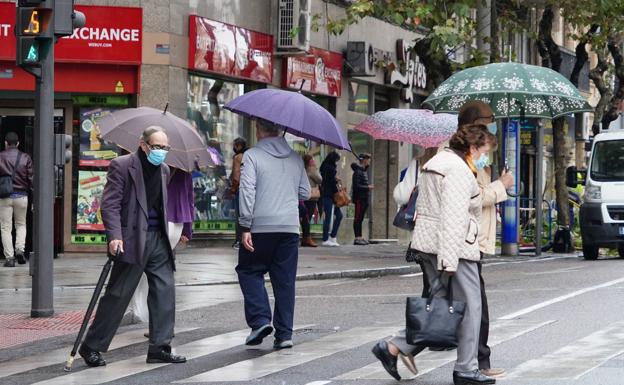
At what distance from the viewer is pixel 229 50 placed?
2550 cm

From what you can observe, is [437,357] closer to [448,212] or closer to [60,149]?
[448,212]

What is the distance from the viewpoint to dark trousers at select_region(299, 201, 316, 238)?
27203mm

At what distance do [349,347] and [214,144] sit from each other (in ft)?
48.9

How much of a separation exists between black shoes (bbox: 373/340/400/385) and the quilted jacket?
695 millimetres

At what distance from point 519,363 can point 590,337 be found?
5.26ft

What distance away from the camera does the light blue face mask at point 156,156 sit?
1077cm

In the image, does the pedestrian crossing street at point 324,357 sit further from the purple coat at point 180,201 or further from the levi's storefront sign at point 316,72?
the levi's storefront sign at point 316,72

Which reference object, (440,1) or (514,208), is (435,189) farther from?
(514,208)

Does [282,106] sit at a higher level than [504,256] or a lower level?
higher

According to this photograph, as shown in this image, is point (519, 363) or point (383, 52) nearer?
point (519, 363)

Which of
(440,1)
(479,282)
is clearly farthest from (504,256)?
(479,282)

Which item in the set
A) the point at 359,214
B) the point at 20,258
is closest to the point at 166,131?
the point at 20,258

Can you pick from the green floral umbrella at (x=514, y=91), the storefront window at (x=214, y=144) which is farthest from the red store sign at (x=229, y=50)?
the green floral umbrella at (x=514, y=91)

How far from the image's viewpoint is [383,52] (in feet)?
105
